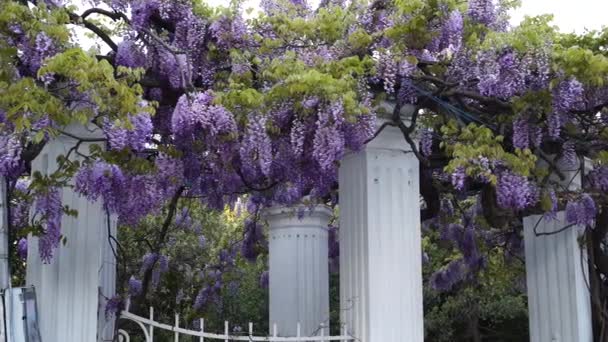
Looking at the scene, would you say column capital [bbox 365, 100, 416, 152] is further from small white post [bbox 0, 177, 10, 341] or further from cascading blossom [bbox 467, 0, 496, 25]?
small white post [bbox 0, 177, 10, 341]

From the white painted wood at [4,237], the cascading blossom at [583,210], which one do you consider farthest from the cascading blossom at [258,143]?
the cascading blossom at [583,210]

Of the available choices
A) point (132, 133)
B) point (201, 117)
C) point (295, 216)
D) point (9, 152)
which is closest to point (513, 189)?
point (201, 117)

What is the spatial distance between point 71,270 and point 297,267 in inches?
144

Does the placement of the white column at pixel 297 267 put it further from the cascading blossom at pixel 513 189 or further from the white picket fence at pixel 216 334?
the cascading blossom at pixel 513 189

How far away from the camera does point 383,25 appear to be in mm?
5148

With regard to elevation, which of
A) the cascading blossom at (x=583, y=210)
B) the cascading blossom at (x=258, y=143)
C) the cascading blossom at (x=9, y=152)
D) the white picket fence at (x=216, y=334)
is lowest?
the white picket fence at (x=216, y=334)

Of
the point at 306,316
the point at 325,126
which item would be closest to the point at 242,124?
the point at 325,126

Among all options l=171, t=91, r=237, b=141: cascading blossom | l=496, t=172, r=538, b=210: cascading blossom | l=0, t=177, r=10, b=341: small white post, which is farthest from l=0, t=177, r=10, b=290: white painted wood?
l=496, t=172, r=538, b=210: cascading blossom

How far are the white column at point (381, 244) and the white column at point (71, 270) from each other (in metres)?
1.45

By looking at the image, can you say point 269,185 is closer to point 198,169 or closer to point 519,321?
point 198,169

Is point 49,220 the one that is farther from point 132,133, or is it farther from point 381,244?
point 381,244

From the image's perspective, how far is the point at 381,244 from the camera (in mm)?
4996

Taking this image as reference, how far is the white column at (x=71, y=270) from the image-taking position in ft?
15.2

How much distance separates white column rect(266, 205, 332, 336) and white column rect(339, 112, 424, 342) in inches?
116
